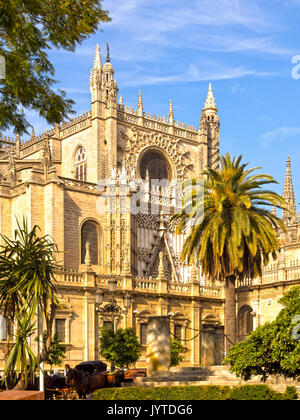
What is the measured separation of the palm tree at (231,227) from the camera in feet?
103

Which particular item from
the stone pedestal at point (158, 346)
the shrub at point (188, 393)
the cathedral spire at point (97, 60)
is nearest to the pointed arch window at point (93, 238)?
the cathedral spire at point (97, 60)

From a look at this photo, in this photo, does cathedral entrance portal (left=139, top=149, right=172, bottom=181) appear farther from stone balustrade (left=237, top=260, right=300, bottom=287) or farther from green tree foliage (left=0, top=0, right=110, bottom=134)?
green tree foliage (left=0, top=0, right=110, bottom=134)

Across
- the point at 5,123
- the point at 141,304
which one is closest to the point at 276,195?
the point at 141,304

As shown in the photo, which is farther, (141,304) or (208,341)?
(141,304)

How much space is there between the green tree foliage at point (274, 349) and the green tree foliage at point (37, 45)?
8077 mm

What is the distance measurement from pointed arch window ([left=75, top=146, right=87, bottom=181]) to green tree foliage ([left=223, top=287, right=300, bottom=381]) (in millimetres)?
35535

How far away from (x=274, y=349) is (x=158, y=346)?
369 inches

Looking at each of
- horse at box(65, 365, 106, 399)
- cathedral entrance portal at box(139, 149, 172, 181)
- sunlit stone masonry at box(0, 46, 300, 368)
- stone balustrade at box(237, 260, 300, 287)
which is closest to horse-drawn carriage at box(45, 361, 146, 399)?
horse at box(65, 365, 106, 399)

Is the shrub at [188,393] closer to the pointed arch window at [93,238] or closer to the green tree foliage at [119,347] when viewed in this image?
the green tree foliage at [119,347]

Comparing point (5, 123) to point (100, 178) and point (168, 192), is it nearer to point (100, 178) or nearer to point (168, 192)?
point (100, 178)

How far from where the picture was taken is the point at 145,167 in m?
55.8

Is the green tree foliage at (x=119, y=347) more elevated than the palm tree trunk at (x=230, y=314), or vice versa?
the palm tree trunk at (x=230, y=314)

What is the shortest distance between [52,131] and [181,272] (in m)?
16.6

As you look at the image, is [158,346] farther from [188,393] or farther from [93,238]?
[93,238]
